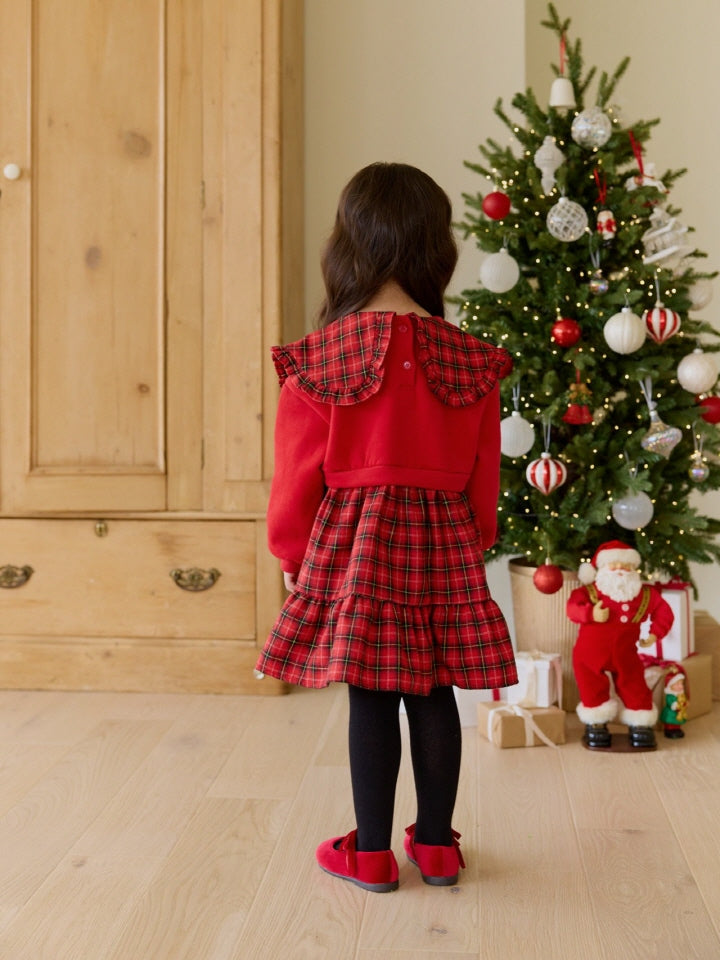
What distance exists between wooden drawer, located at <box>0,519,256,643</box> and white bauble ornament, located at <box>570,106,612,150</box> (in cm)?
132

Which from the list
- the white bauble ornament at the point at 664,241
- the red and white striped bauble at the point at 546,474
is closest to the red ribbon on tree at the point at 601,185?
the white bauble ornament at the point at 664,241

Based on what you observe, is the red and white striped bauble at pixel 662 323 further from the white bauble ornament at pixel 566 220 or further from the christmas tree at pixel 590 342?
the white bauble ornament at pixel 566 220

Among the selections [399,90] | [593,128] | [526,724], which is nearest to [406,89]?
[399,90]

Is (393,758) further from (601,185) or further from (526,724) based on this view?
(601,185)

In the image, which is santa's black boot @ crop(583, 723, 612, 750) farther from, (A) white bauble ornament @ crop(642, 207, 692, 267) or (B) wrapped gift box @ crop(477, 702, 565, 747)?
(A) white bauble ornament @ crop(642, 207, 692, 267)

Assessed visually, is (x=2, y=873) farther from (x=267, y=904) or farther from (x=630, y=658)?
(x=630, y=658)

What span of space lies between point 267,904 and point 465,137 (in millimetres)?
2370

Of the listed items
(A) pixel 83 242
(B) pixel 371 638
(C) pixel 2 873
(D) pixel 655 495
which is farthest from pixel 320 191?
(C) pixel 2 873

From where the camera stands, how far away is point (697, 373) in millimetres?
2461

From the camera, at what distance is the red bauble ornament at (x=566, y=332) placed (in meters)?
2.49

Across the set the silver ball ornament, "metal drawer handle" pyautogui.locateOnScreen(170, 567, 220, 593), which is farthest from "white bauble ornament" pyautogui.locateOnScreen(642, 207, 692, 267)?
"metal drawer handle" pyautogui.locateOnScreen(170, 567, 220, 593)

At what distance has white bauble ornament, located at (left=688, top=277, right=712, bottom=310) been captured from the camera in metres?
2.59

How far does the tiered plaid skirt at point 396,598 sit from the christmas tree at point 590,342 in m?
0.93

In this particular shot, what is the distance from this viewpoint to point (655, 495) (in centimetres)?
255
